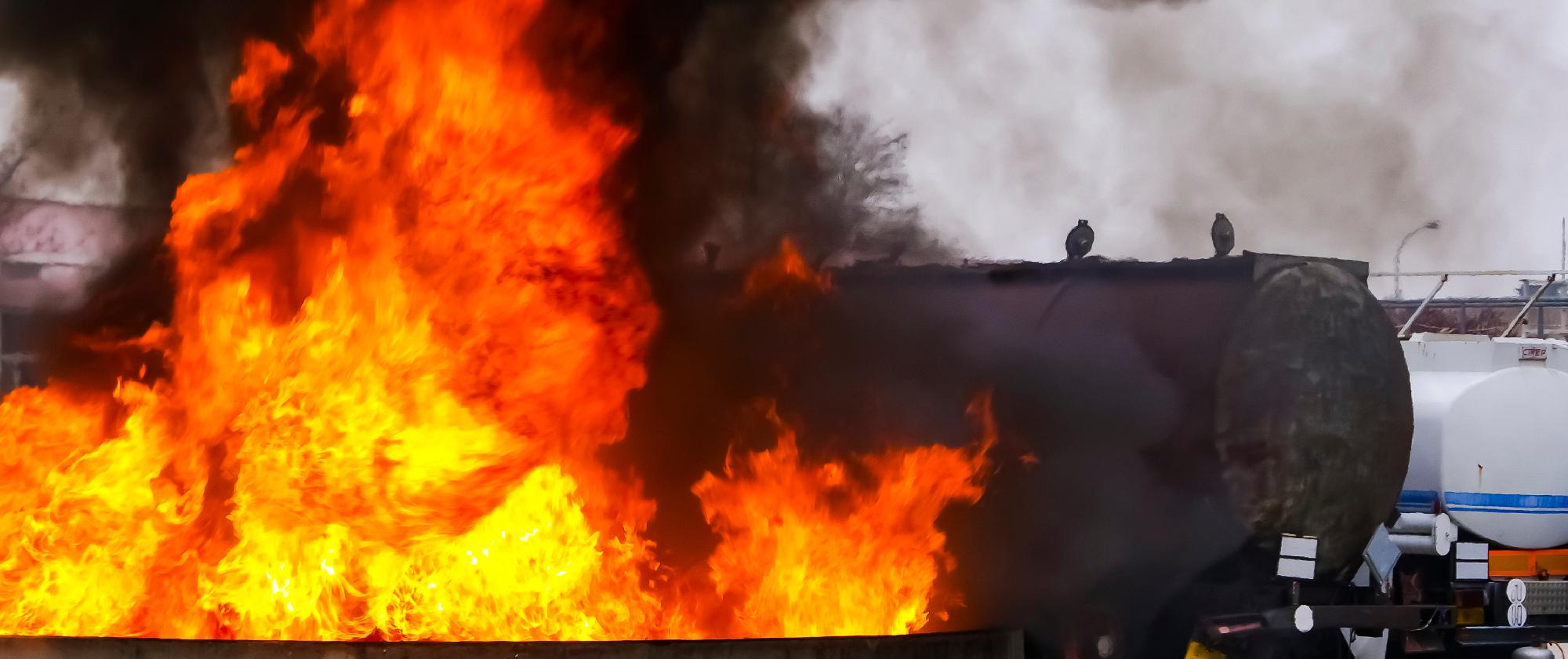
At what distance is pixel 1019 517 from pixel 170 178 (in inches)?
184

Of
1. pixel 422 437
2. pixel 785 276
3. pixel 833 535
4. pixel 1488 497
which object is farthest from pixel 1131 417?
pixel 1488 497

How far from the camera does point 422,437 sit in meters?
6.43

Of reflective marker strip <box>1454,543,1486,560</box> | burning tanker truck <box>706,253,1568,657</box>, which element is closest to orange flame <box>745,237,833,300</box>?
burning tanker truck <box>706,253,1568,657</box>

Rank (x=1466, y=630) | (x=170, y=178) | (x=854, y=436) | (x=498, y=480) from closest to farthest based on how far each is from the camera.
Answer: (x=498, y=480) < (x=854, y=436) < (x=170, y=178) < (x=1466, y=630)

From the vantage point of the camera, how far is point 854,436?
22.6 feet

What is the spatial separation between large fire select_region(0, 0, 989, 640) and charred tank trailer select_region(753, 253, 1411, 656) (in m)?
0.36

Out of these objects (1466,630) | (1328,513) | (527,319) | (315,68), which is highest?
(315,68)

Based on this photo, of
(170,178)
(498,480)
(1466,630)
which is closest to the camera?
(498,480)

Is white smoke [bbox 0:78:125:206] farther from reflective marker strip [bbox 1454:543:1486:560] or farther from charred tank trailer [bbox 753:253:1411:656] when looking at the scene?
reflective marker strip [bbox 1454:543:1486:560]

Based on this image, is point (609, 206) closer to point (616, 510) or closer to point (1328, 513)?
point (616, 510)

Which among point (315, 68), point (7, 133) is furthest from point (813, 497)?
point (7, 133)

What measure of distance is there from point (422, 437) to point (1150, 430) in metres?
3.26

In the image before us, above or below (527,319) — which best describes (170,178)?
above

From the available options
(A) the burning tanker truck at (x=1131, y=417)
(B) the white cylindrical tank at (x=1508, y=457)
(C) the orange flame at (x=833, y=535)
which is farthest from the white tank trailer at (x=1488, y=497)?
(C) the orange flame at (x=833, y=535)
